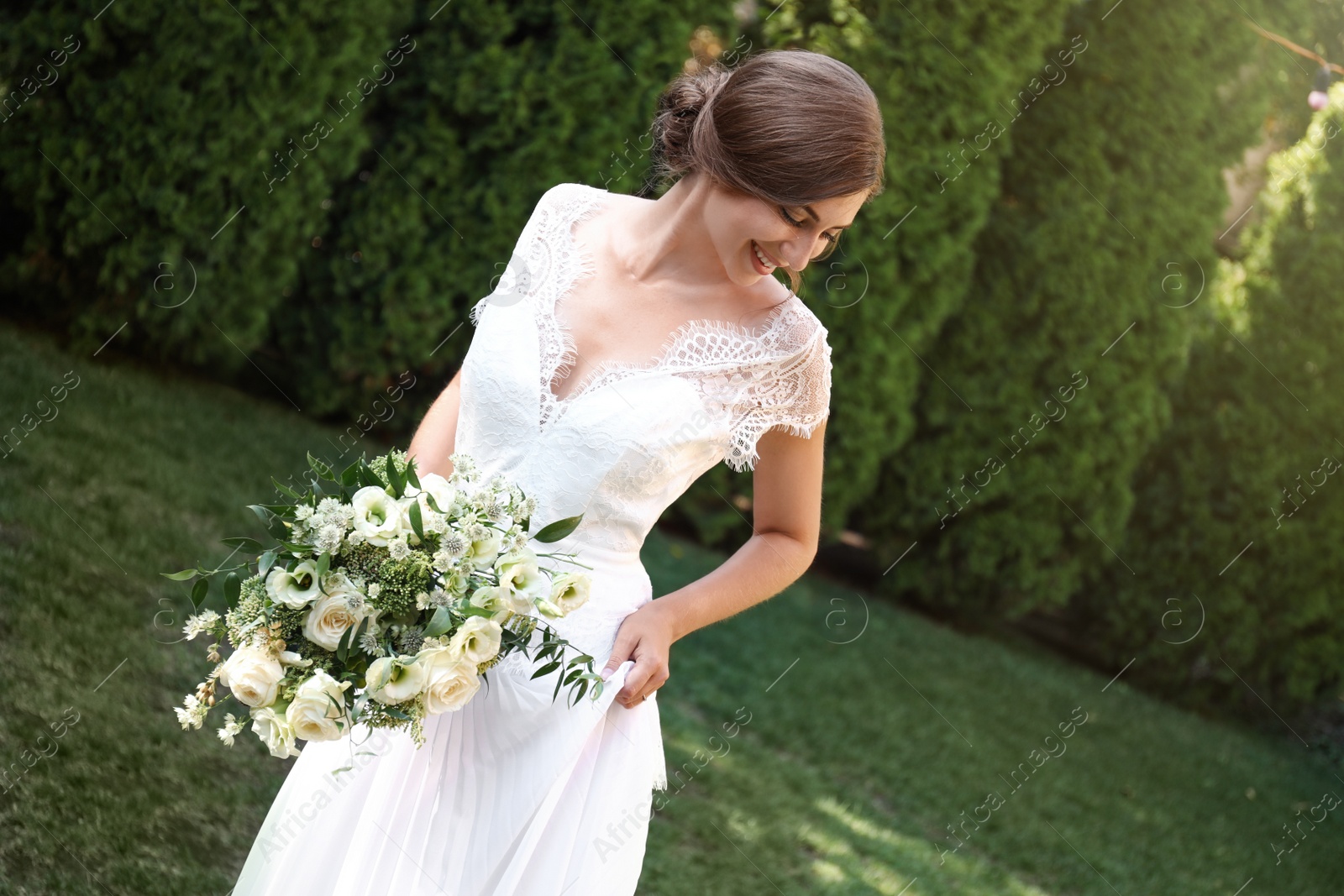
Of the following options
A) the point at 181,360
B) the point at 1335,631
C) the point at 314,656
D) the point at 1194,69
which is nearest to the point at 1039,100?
the point at 1194,69

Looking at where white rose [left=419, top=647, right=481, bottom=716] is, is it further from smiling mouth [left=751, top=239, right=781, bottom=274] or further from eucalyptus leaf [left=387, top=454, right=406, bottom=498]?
smiling mouth [left=751, top=239, right=781, bottom=274]

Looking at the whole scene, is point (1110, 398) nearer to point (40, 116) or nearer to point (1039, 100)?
point (1039, 100)

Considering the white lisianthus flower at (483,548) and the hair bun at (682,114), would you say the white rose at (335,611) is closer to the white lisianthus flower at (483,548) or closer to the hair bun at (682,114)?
the white lisianthus flower at (483,548)

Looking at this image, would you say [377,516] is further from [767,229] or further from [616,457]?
[767,229]

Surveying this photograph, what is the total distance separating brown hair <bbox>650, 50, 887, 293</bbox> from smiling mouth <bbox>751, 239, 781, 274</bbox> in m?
0.04

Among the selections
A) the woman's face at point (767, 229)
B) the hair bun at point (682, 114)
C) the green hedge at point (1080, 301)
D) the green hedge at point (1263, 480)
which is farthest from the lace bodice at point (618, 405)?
the green hedge at point (1263, 480)

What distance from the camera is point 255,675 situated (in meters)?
1.73

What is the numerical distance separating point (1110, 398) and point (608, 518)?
636 cm

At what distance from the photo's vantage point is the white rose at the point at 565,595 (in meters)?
1.80

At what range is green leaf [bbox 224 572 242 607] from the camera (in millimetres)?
1781

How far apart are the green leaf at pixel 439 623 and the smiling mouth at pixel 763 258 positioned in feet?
3.08

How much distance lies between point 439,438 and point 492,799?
28.8 inches

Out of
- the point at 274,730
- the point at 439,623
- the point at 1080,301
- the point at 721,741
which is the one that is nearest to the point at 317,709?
the point at 274,730

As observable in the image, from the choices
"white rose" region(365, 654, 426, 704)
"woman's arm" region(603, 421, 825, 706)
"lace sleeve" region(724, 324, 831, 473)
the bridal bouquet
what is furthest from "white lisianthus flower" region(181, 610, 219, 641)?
"lace sleeve" region(724, 324, 831, 473)
